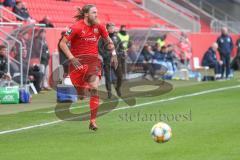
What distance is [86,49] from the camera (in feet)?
42.2

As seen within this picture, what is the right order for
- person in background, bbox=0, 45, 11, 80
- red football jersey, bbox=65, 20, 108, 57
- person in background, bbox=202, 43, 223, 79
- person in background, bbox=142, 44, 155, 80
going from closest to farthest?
red football jersey, bbox=65, 20, 108, 57
person in background, bbox=0, 45, 11, 80
person in background, bbox=142, 44, 155, 80
person in background, bbox=202, 43, 223, 79

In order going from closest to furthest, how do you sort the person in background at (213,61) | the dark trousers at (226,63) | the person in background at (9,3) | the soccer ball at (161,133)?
1. the soccer ball at (161,133)
2. the person in background at (9,3)
3. the person in background at (213,61)
4. the dark trousers at (226,63)

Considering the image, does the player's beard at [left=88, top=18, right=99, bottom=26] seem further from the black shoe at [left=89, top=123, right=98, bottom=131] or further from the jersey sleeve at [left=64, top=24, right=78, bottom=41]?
the black shoe at [left=89, top=123, right=98, bottom=131]

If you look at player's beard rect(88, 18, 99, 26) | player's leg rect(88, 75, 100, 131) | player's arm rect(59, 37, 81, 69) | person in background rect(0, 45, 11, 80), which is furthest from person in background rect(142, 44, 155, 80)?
player's arm rect(59, 37, 81, 69)

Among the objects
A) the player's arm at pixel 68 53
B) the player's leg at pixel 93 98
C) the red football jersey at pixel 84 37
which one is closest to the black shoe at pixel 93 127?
the player's leg at pixel 93 98

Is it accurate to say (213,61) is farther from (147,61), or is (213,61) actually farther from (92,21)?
(92,21)

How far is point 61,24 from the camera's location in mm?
28766

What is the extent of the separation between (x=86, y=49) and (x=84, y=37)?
21cm

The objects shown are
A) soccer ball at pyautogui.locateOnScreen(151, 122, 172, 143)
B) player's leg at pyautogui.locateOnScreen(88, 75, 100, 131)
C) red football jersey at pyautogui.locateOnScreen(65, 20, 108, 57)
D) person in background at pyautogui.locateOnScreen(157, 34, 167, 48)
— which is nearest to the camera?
soccer ball at pyautogui.locateOnScreen(151, 122, 172, 143)

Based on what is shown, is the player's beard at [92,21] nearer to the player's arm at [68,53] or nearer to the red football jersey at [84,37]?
the red football jersey at [84,37]

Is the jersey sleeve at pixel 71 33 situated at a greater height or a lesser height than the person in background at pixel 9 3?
lesser

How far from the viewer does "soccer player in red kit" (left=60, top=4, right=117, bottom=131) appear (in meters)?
12.6

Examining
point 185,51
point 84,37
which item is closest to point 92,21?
point 84,37

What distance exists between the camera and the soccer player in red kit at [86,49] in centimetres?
1257
